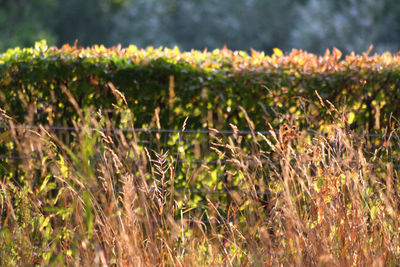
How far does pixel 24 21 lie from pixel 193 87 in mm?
20855

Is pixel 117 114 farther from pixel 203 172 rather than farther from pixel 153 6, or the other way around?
pixel 153 6

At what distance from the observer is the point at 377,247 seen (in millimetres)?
3059

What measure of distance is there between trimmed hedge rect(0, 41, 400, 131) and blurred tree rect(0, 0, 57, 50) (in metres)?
18.2

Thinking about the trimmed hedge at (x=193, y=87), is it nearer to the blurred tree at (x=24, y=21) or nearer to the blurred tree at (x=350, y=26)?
the blurred tree at (x=24, y=21)

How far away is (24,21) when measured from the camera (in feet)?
76.4

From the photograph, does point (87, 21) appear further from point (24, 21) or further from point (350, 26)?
point (350, 26)

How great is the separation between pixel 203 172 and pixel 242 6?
88.8ft

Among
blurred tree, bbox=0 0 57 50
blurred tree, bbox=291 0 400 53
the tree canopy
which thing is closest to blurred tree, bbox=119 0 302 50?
the tree canopy

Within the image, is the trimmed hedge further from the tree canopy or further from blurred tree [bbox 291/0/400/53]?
blurred tree [bbox 291/0/400/53]

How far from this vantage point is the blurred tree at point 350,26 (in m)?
24.8

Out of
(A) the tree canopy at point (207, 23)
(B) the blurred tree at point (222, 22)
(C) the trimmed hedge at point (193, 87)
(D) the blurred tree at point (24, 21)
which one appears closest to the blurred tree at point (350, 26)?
(A) the tree canopy at point (207, 23)

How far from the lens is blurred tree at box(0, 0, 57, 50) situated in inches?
888

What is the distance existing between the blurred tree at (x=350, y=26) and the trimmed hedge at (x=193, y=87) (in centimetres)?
2076

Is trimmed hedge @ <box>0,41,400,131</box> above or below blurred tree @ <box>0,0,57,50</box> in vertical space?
below
